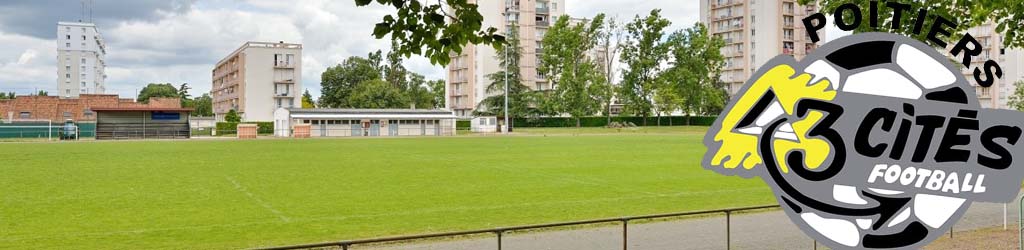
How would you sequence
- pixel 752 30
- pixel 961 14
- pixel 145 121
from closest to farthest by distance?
pixel 961 14, pixel 145 121, pixel 752 30

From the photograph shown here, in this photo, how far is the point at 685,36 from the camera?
90.9 m

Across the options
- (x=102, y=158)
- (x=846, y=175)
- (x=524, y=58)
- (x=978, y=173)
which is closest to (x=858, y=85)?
(x=846, y=175)

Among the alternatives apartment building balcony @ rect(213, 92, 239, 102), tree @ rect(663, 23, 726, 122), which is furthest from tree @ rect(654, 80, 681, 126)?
apartment building balcony @ rect(213, 92, 239, 102)

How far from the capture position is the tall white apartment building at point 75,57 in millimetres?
149250

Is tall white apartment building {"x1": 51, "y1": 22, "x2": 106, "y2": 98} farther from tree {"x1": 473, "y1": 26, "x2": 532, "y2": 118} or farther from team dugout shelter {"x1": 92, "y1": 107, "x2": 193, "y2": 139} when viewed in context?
tree {"x1": 473, "y1": 26, "x2": 532, "y2": 118}

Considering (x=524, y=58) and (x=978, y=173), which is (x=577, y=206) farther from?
(x=524, y=58)

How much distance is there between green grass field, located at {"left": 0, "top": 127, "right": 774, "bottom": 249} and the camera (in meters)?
14.0

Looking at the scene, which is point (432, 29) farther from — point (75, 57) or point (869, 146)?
point (75, 57)

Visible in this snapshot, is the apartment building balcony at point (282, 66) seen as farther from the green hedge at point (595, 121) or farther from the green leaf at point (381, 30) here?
the green leaf at point (381, 30)

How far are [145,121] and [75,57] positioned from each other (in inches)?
3738

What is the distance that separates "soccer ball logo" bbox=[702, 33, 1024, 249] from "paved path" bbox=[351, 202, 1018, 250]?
4.11 m

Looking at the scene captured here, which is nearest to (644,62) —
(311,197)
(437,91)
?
(437,91)

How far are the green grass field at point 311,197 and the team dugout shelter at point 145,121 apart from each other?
37.8m

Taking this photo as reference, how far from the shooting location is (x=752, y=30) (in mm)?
112375
